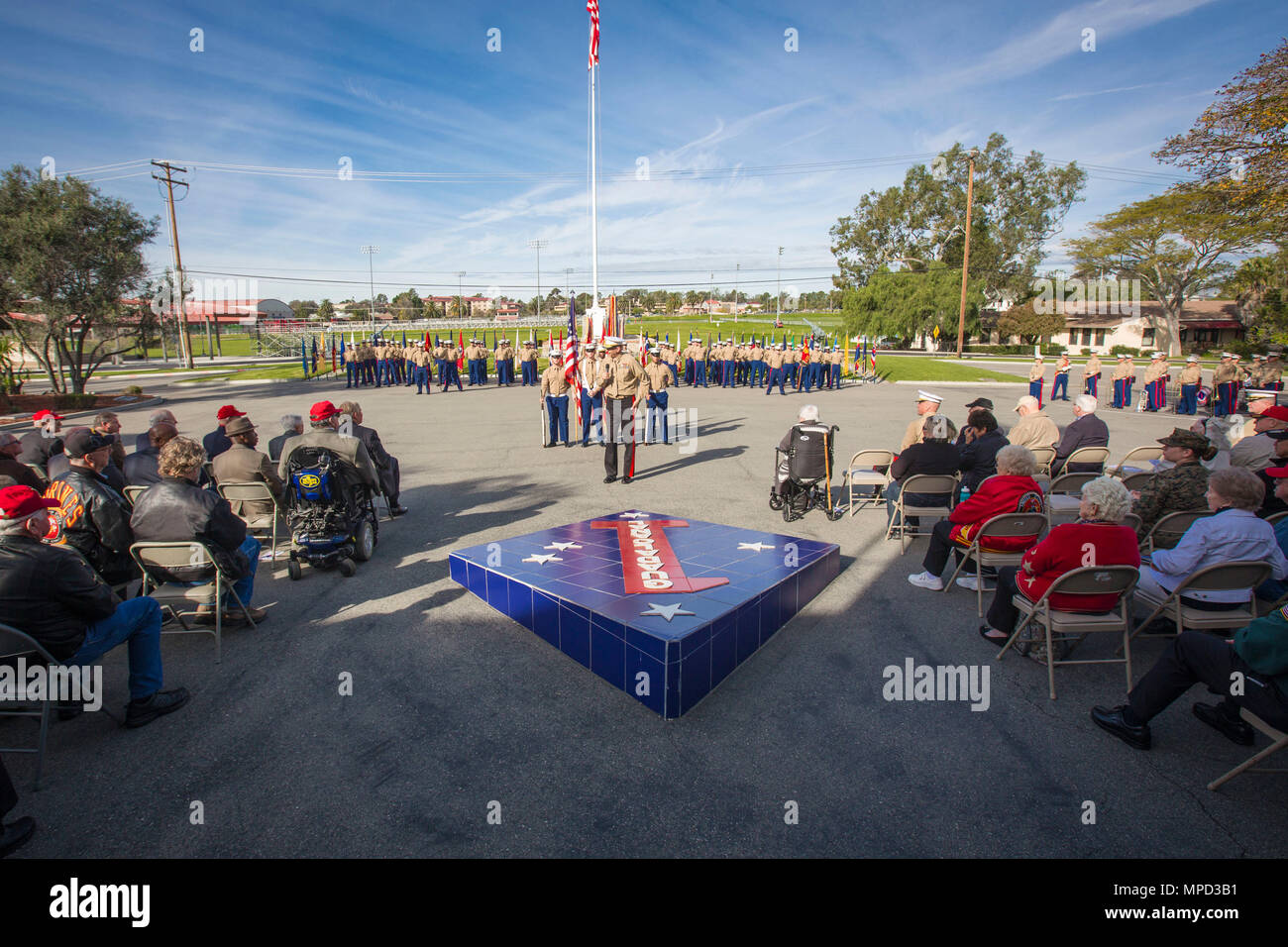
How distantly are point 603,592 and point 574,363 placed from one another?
30.8ft

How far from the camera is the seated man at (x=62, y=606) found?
3.35 m

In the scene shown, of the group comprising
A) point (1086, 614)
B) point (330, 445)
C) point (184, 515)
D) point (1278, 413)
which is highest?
point (1278, 413)

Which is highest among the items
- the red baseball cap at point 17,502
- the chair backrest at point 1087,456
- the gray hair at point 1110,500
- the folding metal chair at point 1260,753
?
the red baseball cap at point 17,502

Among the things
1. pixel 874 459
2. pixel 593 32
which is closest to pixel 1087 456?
pixel 874 459

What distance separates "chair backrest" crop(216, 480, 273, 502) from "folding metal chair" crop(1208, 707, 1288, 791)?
24.8ft

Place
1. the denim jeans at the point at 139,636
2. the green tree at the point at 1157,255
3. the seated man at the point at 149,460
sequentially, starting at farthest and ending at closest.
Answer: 1. the green tree at the point at 1157,255
2. the seated man at the point at 149,460
3. the denim jeans at the point at 139,636

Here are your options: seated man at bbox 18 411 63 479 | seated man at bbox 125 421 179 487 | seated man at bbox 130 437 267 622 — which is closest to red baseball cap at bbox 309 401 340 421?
seated man at bbox 125 421 179 487

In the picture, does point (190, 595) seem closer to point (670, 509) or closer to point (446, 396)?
point (670, 509)

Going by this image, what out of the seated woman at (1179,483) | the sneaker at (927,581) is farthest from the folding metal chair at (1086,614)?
the seated woman at (1179,483)

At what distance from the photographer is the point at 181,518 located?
4.72m

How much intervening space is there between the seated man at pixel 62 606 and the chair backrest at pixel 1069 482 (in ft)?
29.6

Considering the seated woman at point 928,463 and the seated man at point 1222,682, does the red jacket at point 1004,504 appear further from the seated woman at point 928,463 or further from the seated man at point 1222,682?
the seated man at point 1222,682

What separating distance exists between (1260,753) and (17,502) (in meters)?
6.55

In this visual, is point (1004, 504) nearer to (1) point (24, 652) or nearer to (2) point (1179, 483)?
(2) point (1179, 483)
